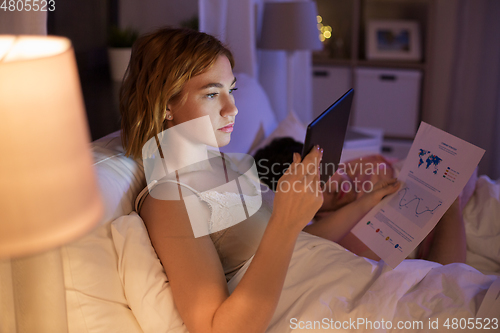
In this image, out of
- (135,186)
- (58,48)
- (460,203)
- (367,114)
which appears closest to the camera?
(58,48)

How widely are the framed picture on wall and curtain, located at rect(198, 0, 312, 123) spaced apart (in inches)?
23.1

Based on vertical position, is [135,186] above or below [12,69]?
below

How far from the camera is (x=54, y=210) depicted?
19.7 inches

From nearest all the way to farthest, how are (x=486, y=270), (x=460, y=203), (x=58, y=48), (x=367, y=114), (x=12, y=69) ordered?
(x=12, y=69) → (x=58, y=48) → (x=486, y=270) → (x=460, y=203) → (x=367, y=114)

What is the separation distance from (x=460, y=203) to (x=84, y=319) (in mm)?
1229

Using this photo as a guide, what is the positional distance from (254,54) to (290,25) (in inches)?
11.6

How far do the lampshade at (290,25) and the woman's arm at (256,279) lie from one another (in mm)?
1793

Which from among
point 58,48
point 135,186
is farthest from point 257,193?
point 58,48

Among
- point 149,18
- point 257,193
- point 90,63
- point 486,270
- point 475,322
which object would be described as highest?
point 149,18

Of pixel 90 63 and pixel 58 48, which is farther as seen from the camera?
pixel 90 63

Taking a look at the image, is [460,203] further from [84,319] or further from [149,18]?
[149,18]

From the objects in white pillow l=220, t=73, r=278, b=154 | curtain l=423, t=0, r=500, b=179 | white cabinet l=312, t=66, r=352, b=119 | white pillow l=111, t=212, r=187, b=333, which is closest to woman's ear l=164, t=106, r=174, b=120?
white pillow l=111, t=212, r=187, b=333

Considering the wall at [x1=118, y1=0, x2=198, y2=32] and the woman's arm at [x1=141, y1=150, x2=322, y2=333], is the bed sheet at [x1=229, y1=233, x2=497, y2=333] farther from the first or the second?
the wall at [x1=118, y1=0, x2=198, y2=32]

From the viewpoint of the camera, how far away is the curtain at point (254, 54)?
2.04 m
